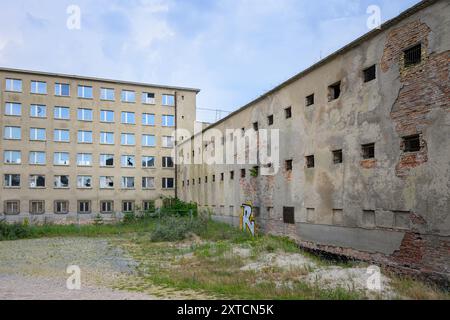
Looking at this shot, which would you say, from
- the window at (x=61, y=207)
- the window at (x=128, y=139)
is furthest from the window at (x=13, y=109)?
the window at (x=128, y=139)

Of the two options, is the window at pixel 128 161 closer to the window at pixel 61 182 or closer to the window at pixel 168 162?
the window at pixel 168 162

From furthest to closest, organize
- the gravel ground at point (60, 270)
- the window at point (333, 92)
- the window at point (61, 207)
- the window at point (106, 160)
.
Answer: the window at point (106, 160) < the window at point (61, 207) < the window at point (333, 92) < the gravel ground at point (60, 270)

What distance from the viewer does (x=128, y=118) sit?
39.7 metres

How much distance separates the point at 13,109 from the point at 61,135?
185 inches

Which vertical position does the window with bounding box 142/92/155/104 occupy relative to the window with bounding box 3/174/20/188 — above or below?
above

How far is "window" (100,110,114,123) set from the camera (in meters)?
38.8

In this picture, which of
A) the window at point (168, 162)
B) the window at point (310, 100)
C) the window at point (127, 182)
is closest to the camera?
the window at point (310, 100)

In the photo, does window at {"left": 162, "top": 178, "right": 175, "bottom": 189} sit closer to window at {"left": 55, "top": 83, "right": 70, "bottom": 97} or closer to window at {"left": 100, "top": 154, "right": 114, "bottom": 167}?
window at {"left": 100, "top": 154, "right": 114, "bottom": 167}

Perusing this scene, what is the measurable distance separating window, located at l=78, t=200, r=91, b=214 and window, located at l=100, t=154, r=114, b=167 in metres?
3.96

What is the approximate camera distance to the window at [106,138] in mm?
38688

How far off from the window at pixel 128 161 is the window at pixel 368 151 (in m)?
30.1

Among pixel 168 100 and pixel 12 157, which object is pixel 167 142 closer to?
pixel 168 100

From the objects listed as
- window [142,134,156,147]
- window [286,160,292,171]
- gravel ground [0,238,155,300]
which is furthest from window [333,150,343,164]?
window [142,134,156,147]
